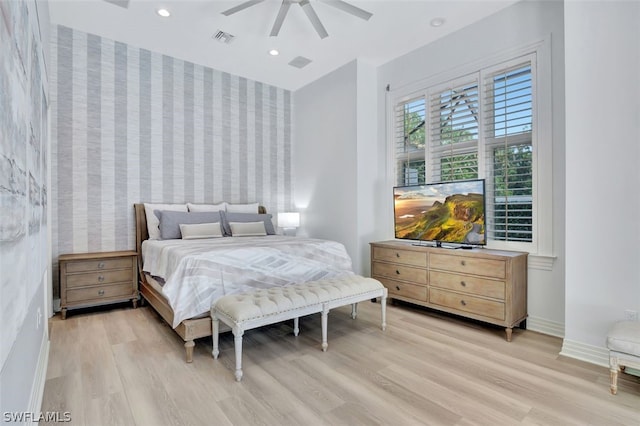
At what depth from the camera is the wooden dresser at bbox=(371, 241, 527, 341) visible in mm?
2934

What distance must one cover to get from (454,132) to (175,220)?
11.4ft

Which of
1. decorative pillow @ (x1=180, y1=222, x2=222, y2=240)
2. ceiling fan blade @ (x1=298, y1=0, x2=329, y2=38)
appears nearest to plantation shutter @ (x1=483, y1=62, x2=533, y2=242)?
ceiling fan blade @ (x1=298, y1=0, x2=329, y2=38)

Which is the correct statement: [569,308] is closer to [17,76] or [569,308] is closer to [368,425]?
[368,425]

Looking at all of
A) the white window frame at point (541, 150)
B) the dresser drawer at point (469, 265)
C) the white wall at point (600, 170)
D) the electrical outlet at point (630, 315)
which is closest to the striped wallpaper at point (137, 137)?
the dresser drawer at point (469, 265)

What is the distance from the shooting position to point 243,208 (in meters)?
4.92

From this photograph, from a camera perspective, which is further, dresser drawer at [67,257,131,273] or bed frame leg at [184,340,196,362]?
dresser drawer at [67,257,131,273]

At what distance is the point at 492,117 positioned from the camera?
11.4 ft

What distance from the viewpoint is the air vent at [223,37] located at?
384cm

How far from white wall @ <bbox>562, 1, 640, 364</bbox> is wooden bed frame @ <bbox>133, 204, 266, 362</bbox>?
2812mm

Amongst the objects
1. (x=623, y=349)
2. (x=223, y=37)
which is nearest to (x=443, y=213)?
(x=623, y=349)

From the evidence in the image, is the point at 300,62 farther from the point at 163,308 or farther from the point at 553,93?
the point at 163,308

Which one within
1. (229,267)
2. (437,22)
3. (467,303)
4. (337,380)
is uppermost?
(437,22)

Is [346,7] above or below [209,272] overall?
above

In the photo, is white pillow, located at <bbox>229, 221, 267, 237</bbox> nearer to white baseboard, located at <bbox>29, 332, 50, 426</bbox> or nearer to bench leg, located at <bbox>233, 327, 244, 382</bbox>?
bench leg, located at <bbox>233, 327, 244, 382</bbox>
